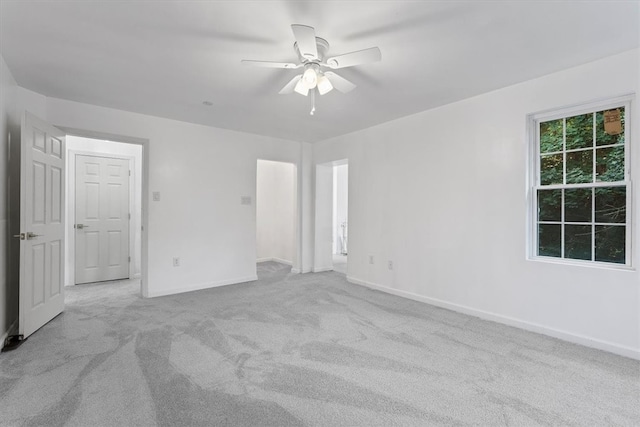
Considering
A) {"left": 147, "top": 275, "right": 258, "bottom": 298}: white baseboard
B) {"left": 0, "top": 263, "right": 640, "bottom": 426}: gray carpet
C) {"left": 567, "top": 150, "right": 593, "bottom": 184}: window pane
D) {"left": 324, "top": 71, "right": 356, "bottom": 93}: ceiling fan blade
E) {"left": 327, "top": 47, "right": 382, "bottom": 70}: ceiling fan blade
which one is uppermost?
→ {"left": 324, "top": 71, "right": 356, "bottom": 93}: ceiling fan blade

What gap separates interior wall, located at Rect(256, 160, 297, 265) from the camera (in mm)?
6809

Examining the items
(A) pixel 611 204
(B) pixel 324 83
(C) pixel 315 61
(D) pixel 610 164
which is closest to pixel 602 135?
(D) pixel 610 164

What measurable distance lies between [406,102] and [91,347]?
13.1 feet

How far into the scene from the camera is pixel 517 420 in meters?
1.76

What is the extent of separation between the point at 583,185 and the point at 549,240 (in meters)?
0.59

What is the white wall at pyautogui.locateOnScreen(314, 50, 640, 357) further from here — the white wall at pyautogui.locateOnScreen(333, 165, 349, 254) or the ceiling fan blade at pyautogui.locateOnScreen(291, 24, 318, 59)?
the white wall at pyautogui.locateOnScreen(333, 165, 349, 254)

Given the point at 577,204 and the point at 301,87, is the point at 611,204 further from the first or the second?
the point at 301,87

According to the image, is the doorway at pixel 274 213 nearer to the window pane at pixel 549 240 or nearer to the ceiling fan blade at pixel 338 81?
the ceiling fan blade at pixel 338 81

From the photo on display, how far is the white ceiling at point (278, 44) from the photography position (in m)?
2.01

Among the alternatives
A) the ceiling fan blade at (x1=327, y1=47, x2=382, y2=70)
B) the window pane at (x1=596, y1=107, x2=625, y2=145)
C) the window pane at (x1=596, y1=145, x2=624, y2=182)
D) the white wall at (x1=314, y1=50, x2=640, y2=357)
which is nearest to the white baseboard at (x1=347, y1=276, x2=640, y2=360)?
the white wall at (x1=314, y1=50, x2=640, y2=357)

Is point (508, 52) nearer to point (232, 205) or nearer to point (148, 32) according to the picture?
point (148, 32)

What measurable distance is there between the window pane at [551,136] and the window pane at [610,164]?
33 centimetres

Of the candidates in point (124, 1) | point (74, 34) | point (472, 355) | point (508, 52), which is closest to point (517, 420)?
point (472, 355)

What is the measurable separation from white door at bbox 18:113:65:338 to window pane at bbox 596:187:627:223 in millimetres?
5163
